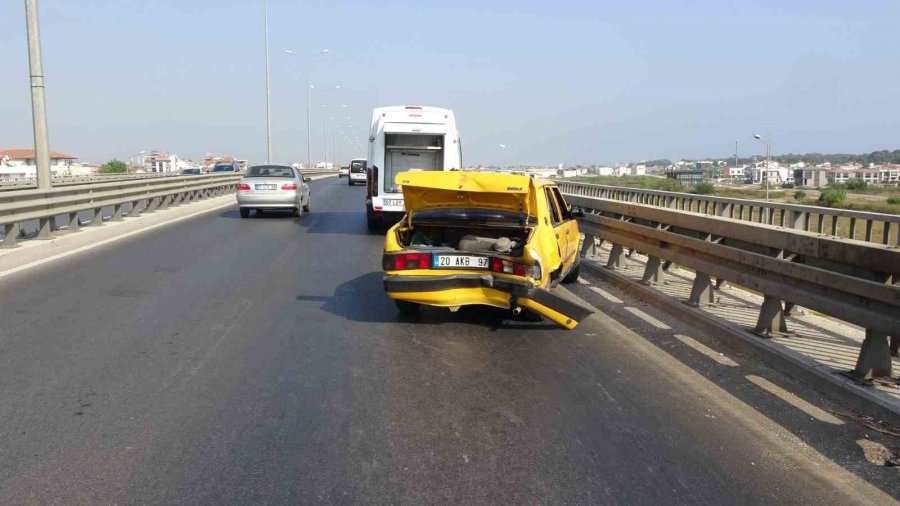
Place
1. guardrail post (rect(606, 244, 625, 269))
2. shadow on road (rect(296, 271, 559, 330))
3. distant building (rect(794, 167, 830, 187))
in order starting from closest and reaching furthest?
shadow on road (rect(296, 271, 559, 330)) < guardrail post (rect(606, 244, 625, 269)) < distant building (rect(794, 167, 830, 187))

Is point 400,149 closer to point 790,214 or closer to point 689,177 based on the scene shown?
point 790,214

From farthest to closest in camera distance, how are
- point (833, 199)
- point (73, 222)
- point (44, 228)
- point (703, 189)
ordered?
1. point (703, 189)
2. point (833, 199)
3. point (73, 222)
4. point (44, 228)

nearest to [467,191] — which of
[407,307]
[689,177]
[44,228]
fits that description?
[407,307]

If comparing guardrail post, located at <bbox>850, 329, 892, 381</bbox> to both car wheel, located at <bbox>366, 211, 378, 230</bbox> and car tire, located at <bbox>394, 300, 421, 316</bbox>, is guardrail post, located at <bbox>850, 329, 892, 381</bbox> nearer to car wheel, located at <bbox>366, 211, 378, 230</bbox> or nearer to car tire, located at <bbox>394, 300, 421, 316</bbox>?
car tire, located at <bbox>394, 300, 421, 316</bbox>

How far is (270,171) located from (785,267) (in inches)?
789

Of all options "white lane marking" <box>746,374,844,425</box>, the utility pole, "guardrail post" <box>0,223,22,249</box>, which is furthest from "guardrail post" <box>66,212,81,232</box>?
"white lane marking" <box>746,374,844,425</box>

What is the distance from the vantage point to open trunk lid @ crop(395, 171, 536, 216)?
27.3 ft

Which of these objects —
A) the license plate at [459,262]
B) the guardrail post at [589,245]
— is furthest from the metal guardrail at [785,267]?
the guardrail post at [589,245]

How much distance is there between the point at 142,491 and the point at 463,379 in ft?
9.13

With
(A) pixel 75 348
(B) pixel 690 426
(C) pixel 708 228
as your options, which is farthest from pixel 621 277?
(A) pixel 75 348

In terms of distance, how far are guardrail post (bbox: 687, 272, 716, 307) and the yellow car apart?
1412 mm

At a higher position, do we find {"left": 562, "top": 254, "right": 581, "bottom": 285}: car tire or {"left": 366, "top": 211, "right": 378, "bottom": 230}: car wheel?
{"left": 562, "top": 254, "right": 581, "bottom": 285}: car tire

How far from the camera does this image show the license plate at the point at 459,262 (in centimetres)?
805

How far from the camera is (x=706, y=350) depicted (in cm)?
724
